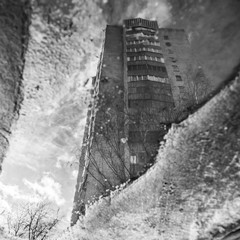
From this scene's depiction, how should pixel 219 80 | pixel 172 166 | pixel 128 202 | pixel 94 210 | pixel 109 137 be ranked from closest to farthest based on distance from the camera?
pixel 219 80 < pixel 172 166 < pixel 128 202 < pixel 94 210 < pixel 109 137

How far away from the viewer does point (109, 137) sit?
10.8 metres

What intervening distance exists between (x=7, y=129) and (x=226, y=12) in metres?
1.90

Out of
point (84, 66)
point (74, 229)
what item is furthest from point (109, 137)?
point (84, 66)

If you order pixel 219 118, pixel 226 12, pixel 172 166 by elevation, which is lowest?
pixel 172 166

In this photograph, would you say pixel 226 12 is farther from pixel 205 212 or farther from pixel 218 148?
pixel 205 212

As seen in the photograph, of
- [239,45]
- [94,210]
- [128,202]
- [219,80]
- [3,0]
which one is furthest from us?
[94,210]

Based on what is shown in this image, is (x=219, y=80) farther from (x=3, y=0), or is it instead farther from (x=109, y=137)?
(x=109, y=137)

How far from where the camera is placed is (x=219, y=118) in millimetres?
1622

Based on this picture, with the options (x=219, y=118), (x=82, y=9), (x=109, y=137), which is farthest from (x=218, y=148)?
(x=109, y=137)

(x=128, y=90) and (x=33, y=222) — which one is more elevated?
(x=128, y=90)

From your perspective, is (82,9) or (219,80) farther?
(219,80)

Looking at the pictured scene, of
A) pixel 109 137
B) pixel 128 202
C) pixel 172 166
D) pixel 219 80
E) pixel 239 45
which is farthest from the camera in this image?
pixel 109 137

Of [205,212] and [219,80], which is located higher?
[219,80]

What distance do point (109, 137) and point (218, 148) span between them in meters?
9.23
